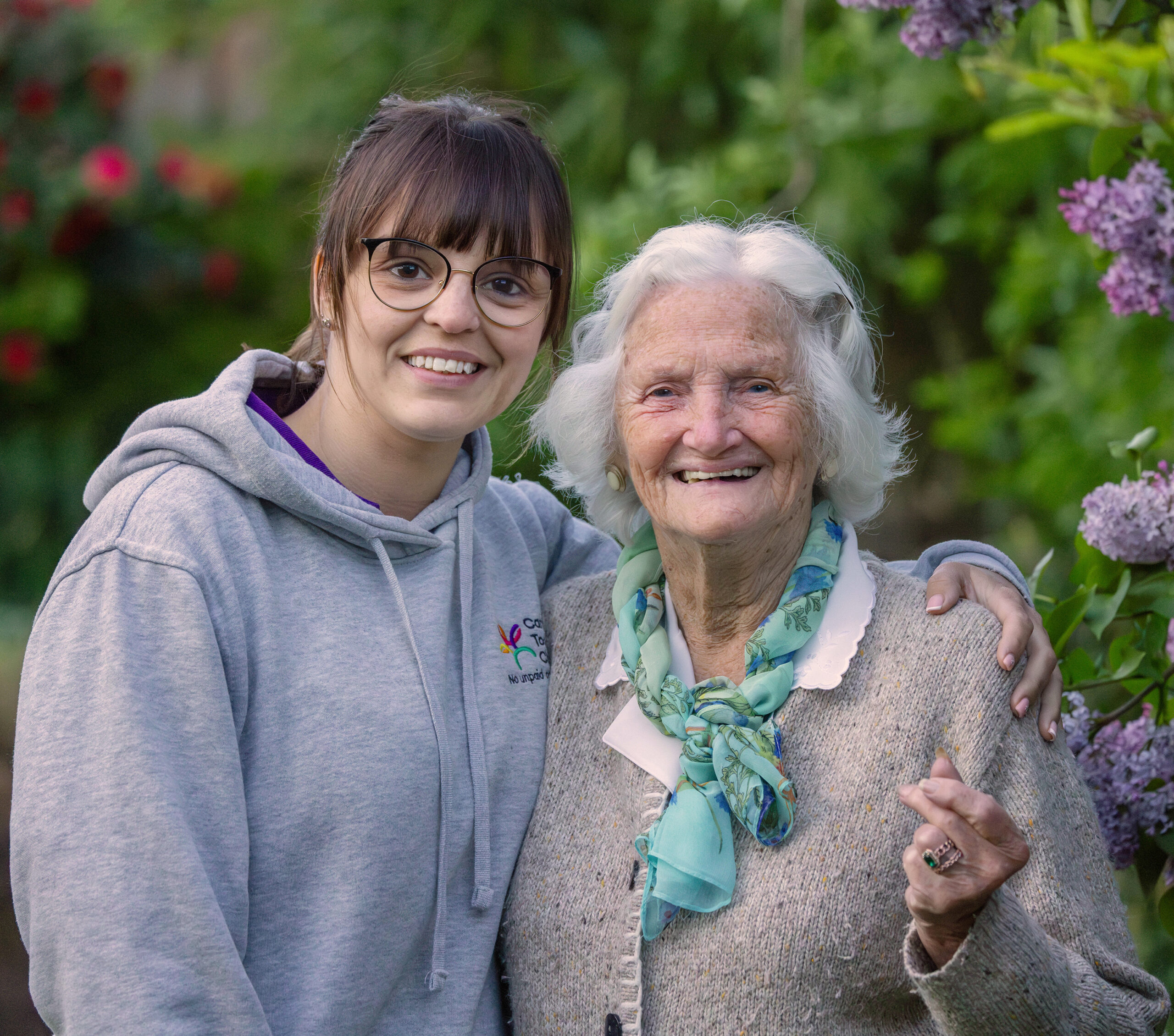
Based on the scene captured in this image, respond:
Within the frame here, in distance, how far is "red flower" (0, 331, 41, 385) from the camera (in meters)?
5.19

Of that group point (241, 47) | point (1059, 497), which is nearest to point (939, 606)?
point (1059, 497)

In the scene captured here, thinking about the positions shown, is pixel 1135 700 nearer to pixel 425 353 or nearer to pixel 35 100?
pixel 425 353

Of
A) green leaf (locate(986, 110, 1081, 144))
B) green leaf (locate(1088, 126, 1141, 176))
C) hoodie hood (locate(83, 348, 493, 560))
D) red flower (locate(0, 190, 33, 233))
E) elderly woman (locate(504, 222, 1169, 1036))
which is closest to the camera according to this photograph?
elderly woman (locate(504, 222, 1169, 1036))

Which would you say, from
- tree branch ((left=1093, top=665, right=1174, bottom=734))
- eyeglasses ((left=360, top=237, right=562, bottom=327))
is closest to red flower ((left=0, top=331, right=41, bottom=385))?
eyeglasses ((left=360, top=237, right=562, bottom=327))

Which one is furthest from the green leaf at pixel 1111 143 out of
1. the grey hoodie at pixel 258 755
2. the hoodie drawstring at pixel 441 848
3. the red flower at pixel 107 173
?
the red flower at pixel 107 173

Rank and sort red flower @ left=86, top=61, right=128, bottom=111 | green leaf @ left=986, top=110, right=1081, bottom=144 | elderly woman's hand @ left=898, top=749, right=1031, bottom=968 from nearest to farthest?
elderly woman's hand @ left=898, top=749, right=1031, bottom=968, green leaf @ left=986, top=110, right=1081, bottom=144, red flower @ left=86, top=61, right=128, bottom=111

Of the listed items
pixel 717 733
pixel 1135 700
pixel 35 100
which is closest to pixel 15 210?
pixel 35 100

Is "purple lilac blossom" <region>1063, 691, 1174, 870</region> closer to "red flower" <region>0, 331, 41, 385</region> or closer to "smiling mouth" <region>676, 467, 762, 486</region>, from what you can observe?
"smiling mouth" <region>676, 467, 762, 486</region>

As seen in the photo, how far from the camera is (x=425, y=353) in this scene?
1.85m

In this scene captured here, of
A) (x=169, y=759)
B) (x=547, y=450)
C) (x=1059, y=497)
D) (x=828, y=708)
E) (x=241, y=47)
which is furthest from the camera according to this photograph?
(x=241, y=47)

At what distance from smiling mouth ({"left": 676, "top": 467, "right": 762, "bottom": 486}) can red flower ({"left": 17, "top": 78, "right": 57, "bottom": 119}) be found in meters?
4.49

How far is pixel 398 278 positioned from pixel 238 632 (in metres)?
0.60

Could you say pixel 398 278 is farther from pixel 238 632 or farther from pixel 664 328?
pixel 238 632

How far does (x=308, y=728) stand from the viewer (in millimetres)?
1662
